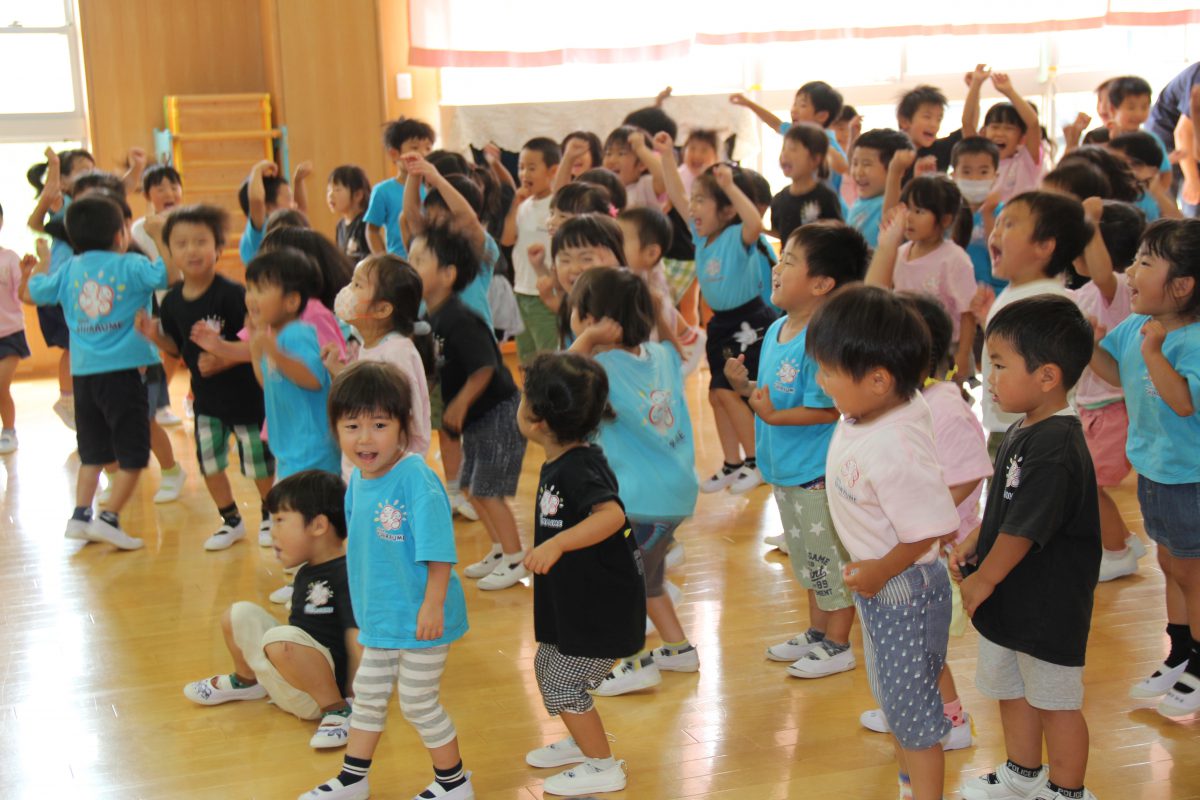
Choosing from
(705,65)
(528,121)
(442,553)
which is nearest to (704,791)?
(442,553)

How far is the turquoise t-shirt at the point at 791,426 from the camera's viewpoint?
291 cm

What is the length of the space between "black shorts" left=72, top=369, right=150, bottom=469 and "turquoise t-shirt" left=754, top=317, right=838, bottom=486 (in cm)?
246

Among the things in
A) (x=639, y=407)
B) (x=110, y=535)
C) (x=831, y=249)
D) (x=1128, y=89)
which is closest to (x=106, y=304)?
(x=110, y=535)

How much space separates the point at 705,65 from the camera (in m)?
8.78

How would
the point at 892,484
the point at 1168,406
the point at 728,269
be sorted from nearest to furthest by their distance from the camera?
the point at 892,484 < the point at 1168,406 < the point at 728,269

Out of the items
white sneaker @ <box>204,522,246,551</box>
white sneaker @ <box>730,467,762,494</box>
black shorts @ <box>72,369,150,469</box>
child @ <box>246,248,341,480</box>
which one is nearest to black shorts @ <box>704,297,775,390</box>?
white sneaker @ <box>730,467,762,494</box>

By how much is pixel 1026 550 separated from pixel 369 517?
4.13 feet

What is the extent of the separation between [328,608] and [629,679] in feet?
2.52

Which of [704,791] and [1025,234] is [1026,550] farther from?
[1025,234]

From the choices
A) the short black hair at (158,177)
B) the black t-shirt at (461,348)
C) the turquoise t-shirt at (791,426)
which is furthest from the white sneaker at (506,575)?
the short black hair at (158,177)

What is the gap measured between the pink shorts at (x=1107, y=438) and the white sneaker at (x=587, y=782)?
1.82 metres

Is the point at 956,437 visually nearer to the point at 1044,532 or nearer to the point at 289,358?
the point at 1044,532

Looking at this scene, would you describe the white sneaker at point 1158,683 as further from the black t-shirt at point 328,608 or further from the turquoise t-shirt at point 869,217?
the turquoise t-shirt at point 869,217

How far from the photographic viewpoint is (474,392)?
3.75 metres
